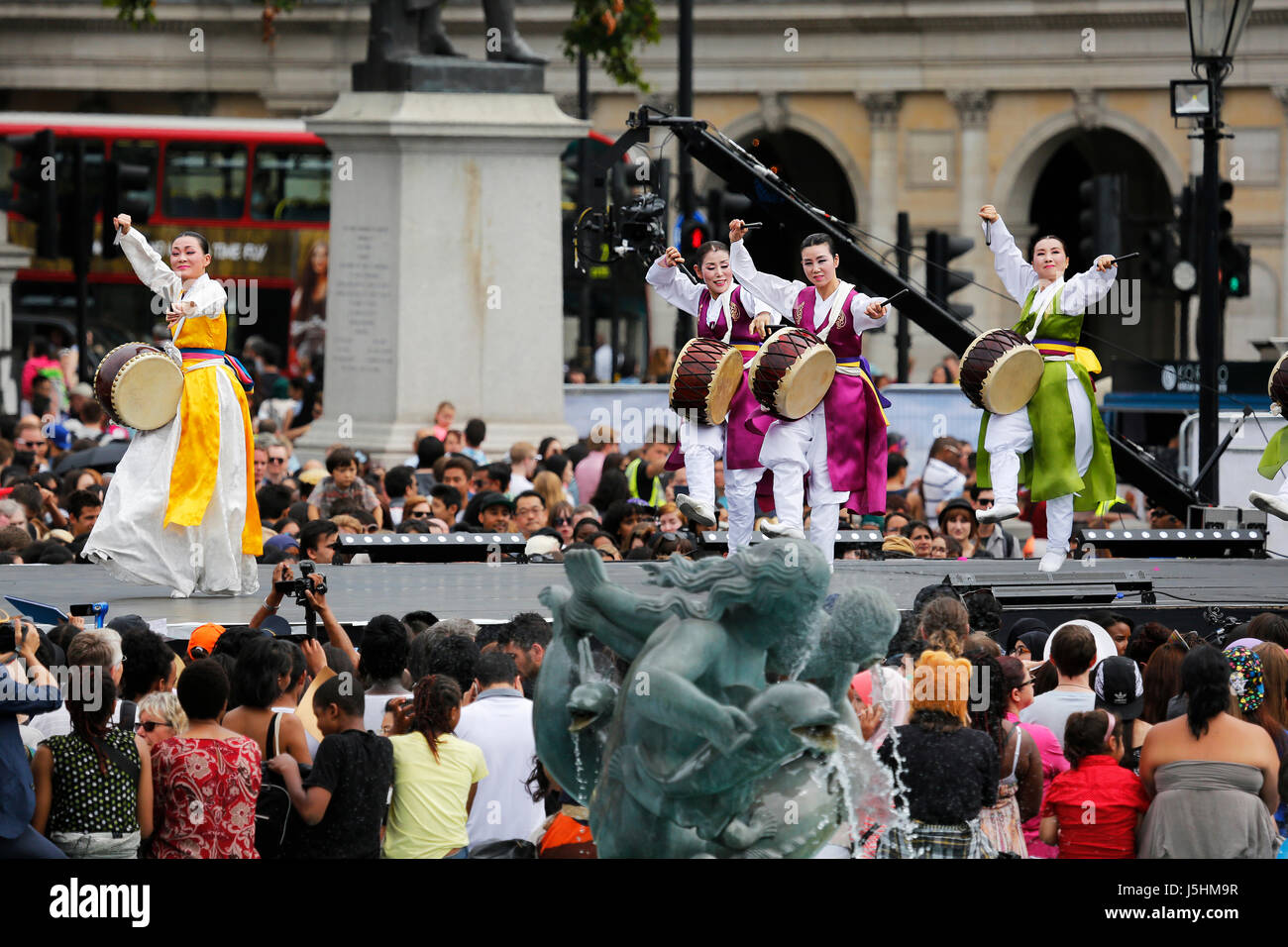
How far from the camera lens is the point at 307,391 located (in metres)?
18.7

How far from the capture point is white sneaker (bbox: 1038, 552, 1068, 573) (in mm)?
11320

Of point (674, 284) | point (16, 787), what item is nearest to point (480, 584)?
point (674, 284)

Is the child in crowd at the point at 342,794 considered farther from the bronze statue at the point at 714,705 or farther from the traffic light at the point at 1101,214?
the traffic light at the point at 1101,214

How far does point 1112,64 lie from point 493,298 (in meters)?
24.5

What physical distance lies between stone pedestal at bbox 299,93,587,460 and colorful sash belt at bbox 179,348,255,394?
4976mm

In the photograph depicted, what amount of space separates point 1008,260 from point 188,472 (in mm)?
4302

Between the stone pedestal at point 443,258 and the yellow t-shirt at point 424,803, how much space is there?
918cm

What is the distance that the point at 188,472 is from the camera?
10.1 metres

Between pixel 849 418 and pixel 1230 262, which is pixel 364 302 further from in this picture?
pixel 1230 262

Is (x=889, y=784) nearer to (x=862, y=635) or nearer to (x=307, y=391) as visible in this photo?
(x=862, y=635)

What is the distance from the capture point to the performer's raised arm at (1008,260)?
36.2 ft

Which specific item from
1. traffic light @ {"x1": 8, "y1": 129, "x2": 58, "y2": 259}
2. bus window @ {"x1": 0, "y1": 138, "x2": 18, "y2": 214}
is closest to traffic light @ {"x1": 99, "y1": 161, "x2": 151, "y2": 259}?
traffic light @ {"x1": 8, "y1": 129, "x2": 58, "y2": 259}

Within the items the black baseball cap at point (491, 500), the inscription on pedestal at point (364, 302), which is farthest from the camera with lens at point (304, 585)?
the inscription on pedestal at point (364, 302)

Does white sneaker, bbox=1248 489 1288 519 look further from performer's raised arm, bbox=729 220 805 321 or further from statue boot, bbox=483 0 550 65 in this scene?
statue boot, bbox=483 0 550 65
